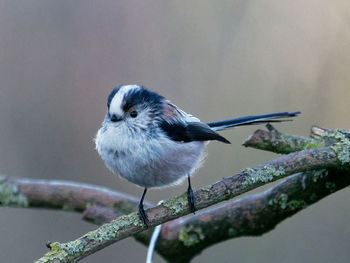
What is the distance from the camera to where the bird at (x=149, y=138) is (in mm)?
2334

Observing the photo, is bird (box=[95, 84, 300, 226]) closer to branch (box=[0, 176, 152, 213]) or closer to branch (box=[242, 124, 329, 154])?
branch (box=[242, 124, 329, 154])

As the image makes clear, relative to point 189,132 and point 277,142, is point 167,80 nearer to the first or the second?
point 189,132

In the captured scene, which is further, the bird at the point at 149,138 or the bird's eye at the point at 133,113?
the bird's eye at the point at 133,113

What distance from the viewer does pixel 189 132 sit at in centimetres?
254

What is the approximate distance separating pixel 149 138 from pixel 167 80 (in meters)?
2.16

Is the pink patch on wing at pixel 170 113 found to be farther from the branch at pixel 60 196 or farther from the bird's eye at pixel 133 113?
the branch at pixel 60 196

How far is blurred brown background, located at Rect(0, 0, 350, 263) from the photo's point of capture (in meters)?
4.22

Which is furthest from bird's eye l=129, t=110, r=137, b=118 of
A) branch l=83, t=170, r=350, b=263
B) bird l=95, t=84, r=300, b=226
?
branch l=83, t=170, r=350, b=263

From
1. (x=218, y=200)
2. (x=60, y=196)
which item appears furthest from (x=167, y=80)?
(x=218, y=200)

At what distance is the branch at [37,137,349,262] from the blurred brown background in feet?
6.61

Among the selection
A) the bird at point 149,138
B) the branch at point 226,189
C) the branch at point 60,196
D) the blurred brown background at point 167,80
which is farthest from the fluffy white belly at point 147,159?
the blurred brown background at point 167,80

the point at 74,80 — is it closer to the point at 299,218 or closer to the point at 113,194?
the point at 113,194

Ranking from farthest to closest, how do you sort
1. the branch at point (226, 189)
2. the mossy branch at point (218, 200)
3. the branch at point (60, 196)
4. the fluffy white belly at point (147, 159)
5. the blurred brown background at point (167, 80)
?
the blurred brown background at point (167, 80), the branch at point (60, 196), the fluffy white belly at point (147, 159), the mossy branch at point (218, 200), the branch at point (226, 189)

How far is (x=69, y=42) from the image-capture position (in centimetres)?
462
